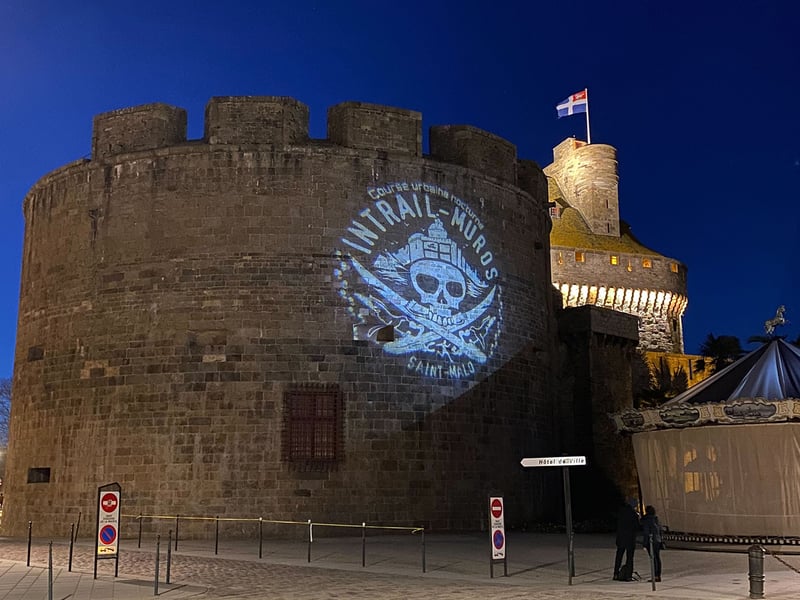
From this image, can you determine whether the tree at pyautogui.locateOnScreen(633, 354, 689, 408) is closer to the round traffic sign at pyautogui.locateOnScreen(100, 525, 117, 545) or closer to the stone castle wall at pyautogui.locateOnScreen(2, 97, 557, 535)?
the stone castle wall at pyautogui.locateOnScreen(2, 97, 557, 535)

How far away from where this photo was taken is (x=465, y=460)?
21344 mm

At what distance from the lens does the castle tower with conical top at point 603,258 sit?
42031mm

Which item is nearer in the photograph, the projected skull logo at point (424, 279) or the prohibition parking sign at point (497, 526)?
the prohibition parking sign at point (497, 526)

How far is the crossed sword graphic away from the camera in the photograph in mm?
20984

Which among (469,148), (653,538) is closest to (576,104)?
(469,148)

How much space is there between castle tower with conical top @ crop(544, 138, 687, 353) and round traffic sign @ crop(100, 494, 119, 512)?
103ft

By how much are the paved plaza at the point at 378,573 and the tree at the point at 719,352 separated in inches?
961

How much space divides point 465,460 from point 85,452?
868cm

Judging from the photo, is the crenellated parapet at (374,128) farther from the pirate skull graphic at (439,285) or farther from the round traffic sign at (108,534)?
the round traffic sign at (108,534)

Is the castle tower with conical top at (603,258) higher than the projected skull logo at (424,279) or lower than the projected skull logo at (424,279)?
higher

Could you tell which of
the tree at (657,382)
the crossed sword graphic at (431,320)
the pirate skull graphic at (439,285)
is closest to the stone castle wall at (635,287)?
the tree at (657,382)

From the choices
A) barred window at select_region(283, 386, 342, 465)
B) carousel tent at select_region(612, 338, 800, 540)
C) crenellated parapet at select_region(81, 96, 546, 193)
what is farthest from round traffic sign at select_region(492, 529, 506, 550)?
crenellated parapet at select_region(81, 96, 546, 193)

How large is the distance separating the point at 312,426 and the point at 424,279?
4.39 meters

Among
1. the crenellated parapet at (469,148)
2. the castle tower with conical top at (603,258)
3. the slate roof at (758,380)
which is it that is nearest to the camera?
the slate roof at (758,380)
